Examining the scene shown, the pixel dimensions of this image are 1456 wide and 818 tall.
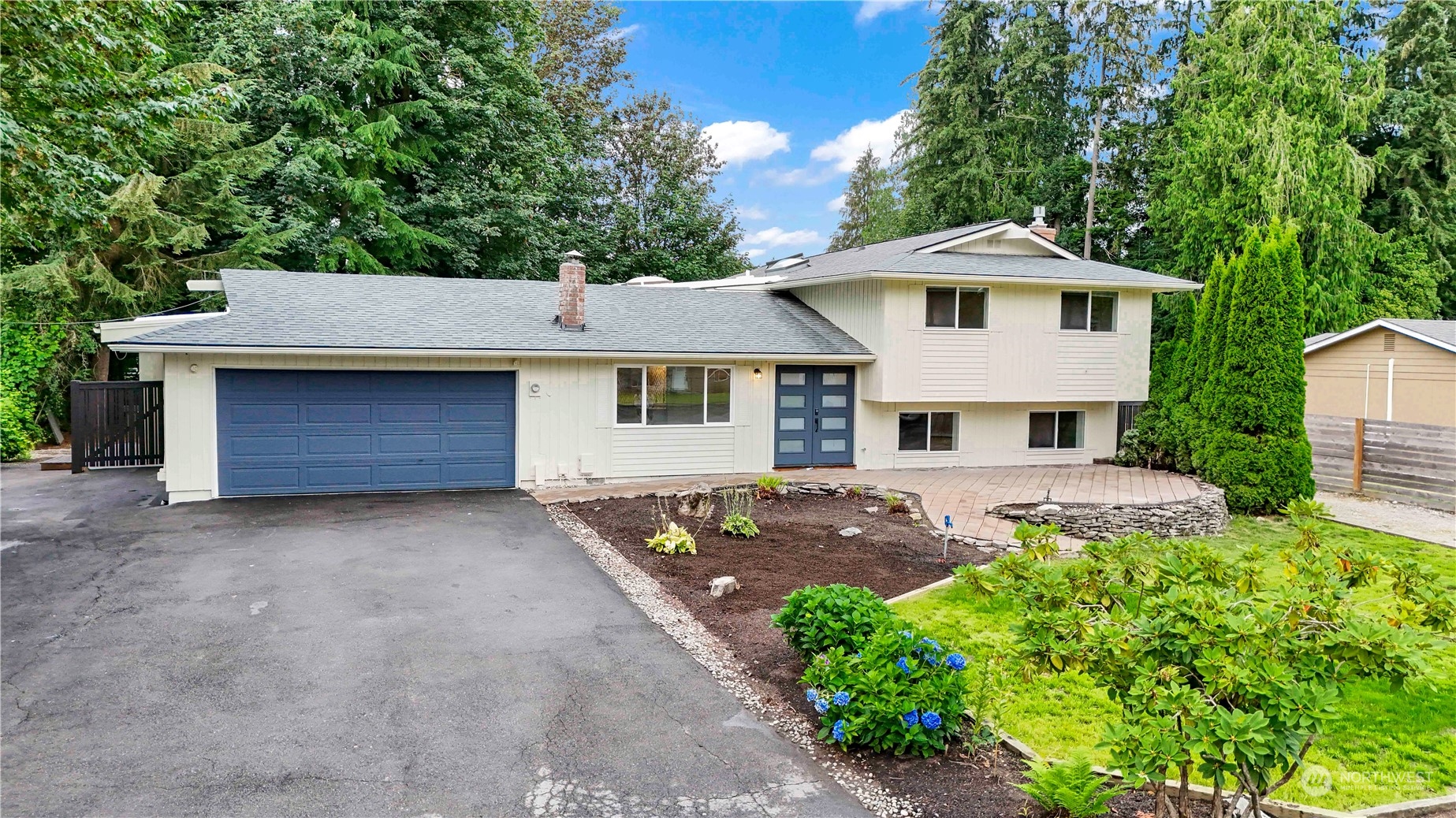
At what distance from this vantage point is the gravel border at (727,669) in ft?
13.4

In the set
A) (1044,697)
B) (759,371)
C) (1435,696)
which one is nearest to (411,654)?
(1044,697)

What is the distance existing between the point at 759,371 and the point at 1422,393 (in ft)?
39.3

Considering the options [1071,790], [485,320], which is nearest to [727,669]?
[1071,790]

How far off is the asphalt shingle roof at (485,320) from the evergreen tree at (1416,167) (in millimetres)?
17782

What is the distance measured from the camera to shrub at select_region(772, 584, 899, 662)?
5152 millimetres

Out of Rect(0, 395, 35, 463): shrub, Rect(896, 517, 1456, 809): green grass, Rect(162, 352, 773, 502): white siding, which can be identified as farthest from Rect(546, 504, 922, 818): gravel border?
Rect(0, 395, 35, 463): shrub

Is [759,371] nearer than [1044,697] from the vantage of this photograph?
No

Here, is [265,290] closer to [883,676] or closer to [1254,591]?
[883,676]

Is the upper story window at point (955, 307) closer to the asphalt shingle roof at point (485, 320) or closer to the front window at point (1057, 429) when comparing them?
the asphalt shingle roof at point (485, 320)

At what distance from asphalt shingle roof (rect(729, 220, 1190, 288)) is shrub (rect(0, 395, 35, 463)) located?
1520 cm

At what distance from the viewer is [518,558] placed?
8.66 metres

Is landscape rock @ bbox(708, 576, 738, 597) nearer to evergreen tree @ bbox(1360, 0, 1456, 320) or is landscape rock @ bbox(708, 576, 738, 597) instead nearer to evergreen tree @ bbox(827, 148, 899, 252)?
evergreen tree @ bbox(1360, 0, 1456, 320)

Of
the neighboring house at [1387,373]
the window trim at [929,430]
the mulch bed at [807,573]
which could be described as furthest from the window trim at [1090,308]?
the mulch bed at [807,573]
